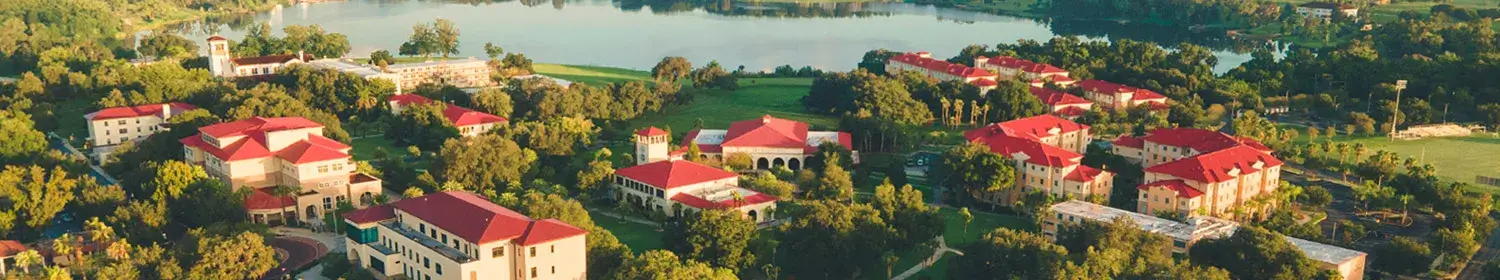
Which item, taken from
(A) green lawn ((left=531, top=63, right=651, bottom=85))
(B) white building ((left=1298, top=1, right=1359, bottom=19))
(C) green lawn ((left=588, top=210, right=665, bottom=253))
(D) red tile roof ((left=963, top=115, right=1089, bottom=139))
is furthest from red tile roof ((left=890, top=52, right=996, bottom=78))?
(B) white building ((left=1298, top=1, right=1359, bottom=19))

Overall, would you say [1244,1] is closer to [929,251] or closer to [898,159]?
[898,159]

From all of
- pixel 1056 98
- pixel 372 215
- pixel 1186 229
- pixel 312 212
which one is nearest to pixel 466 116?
pixel 312 212

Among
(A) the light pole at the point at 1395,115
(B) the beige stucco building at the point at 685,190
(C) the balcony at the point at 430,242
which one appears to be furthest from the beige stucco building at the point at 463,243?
(A) the light pole at the point at 1395,115

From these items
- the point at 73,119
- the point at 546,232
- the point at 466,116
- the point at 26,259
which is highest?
the point at 546,232

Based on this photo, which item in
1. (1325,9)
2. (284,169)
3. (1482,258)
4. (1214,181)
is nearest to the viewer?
(1482,258)

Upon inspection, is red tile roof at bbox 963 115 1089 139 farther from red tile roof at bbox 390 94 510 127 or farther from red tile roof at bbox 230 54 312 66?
red tile roof at bbox 230 54 312 66

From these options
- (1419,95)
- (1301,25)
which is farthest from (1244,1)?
(1419,95)

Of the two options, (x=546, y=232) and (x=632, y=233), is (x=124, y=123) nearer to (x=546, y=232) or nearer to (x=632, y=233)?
(x=632, y=233)

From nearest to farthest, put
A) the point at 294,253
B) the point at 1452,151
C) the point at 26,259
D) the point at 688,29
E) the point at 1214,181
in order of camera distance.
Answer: the point at 26,259
the point at 294,253
the point at 1214,181
the point at 1452,151
the point at 688,29
